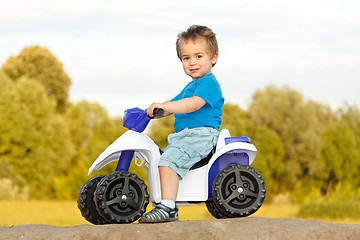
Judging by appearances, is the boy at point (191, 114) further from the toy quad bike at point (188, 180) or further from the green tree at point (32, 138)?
the green tree at point (32, 138)

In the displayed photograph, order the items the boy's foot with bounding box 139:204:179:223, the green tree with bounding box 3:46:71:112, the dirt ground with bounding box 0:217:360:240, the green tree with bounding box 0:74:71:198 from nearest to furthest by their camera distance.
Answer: the dirt ground with bounding box 0:217:360:240 < the boy's foot with bounding box 139:204:179:223 < the green tree with bounding box 0:74:71:198 < the green tree with bounding box 3:46:71:112

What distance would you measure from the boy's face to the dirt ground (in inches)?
52.1

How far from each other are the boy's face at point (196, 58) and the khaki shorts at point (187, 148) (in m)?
0.51

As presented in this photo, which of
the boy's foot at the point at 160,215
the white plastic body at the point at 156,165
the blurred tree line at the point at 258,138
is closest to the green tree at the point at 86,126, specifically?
the blurred tree line at the point at 258,138

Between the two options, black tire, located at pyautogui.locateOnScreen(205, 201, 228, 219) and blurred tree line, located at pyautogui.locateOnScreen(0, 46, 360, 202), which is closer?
black tire, located at pyautogui.locateOnScreen(205, 201, 228, 219)

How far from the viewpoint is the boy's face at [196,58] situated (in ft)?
19.5

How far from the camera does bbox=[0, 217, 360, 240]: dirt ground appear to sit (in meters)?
5.36

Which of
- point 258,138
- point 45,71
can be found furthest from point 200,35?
point 45,71

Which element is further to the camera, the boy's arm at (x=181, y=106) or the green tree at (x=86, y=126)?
the green tree at (x=86, y=126)

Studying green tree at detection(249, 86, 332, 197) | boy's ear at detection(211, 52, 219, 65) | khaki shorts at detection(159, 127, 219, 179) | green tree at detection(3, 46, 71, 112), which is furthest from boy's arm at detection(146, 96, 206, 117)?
green tree at detection(3, 46, 71, 112)

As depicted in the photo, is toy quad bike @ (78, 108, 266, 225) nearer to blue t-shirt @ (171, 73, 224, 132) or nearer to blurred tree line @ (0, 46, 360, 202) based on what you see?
blue t-shirt @ (171, 73, 224, 132)

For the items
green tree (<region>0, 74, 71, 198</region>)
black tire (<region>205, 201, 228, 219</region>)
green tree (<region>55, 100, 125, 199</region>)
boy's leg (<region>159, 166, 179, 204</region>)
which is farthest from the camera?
green tree (<region>55, 100, 125, 199</region>)

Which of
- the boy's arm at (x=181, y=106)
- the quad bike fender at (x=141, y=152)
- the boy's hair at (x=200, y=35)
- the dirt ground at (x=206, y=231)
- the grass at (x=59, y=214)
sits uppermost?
the boy's hair at (x=200, y=35)

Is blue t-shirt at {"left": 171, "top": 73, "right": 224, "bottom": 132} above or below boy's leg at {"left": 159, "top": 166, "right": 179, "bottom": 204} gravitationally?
above
